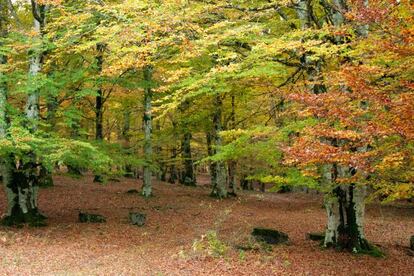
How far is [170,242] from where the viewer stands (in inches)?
584

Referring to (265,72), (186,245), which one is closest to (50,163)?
(186,245)

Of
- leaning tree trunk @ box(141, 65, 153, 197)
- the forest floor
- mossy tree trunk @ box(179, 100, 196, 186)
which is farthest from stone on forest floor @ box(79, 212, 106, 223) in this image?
mossy tree trunk @ box(179, 100, 196, 186)

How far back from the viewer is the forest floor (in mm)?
11500

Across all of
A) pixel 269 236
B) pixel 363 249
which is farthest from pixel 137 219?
pixel 363 249

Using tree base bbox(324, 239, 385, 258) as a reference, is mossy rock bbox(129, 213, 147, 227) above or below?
above

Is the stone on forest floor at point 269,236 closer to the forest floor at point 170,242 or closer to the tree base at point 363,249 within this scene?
the forest floor at point 170,242

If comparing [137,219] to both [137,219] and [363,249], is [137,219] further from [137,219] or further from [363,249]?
[363,249]

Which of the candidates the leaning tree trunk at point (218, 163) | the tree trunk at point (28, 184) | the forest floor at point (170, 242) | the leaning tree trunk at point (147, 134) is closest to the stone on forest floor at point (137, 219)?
the forest floor at point (170, 242)

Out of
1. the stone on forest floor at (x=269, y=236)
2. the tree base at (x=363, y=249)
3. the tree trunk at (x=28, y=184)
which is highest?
the tree trunk at (x=28, y=184)

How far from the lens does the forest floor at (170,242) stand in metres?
11.5

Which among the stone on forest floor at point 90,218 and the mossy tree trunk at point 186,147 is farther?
the mossy tree trunk at point 186,147

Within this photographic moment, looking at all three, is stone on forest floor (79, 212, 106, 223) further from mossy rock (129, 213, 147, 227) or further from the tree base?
the tree base

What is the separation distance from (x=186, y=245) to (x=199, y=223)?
14.6 ft

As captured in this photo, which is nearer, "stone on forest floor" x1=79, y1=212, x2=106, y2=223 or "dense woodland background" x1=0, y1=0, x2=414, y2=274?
"dense woodland background" x1=0, y1=0, x2=414, y2=274
